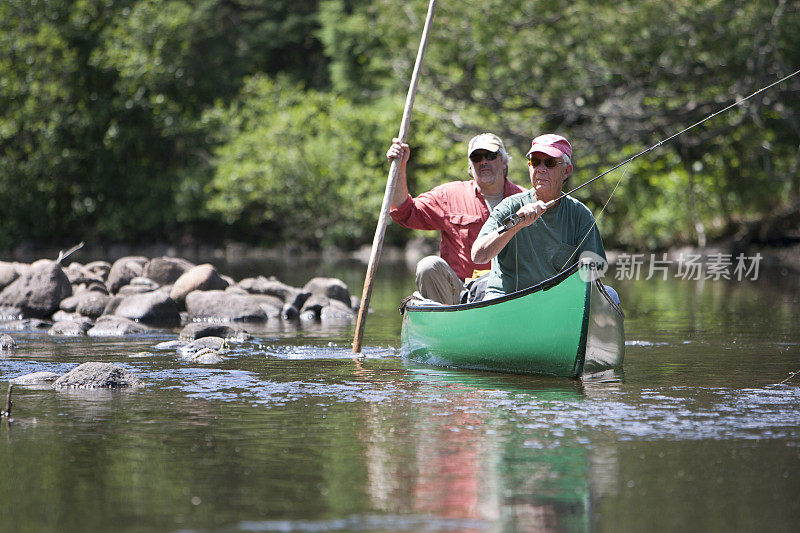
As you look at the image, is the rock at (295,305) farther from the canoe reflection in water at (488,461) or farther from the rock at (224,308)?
the canoe reflection in water at (488,461)

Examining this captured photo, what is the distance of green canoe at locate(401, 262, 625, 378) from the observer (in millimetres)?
6727

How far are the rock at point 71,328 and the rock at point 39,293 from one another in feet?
4.58

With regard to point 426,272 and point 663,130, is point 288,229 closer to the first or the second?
point 663,130

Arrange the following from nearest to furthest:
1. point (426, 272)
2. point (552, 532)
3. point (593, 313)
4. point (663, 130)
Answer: point (552, 532) < point (593, 313) < point (426, 272) < point (663, 130)

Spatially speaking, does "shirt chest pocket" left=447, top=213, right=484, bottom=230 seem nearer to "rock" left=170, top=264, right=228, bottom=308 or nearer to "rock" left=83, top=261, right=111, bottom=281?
"rock" left=170, top=264, right=228, bottom=308

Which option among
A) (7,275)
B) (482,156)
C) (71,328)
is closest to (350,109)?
(7,275)

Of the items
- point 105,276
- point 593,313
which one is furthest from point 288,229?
point 593,313

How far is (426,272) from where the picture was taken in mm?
8125

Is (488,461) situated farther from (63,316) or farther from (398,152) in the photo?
(63,316)

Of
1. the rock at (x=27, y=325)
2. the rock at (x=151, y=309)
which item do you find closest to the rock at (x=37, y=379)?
the rock at (x=27, y=325)

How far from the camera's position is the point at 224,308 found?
39.3 feet

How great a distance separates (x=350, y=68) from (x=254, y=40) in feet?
10.5

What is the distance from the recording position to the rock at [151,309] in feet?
37.4

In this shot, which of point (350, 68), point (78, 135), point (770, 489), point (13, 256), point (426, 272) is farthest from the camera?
point (350, 68)
